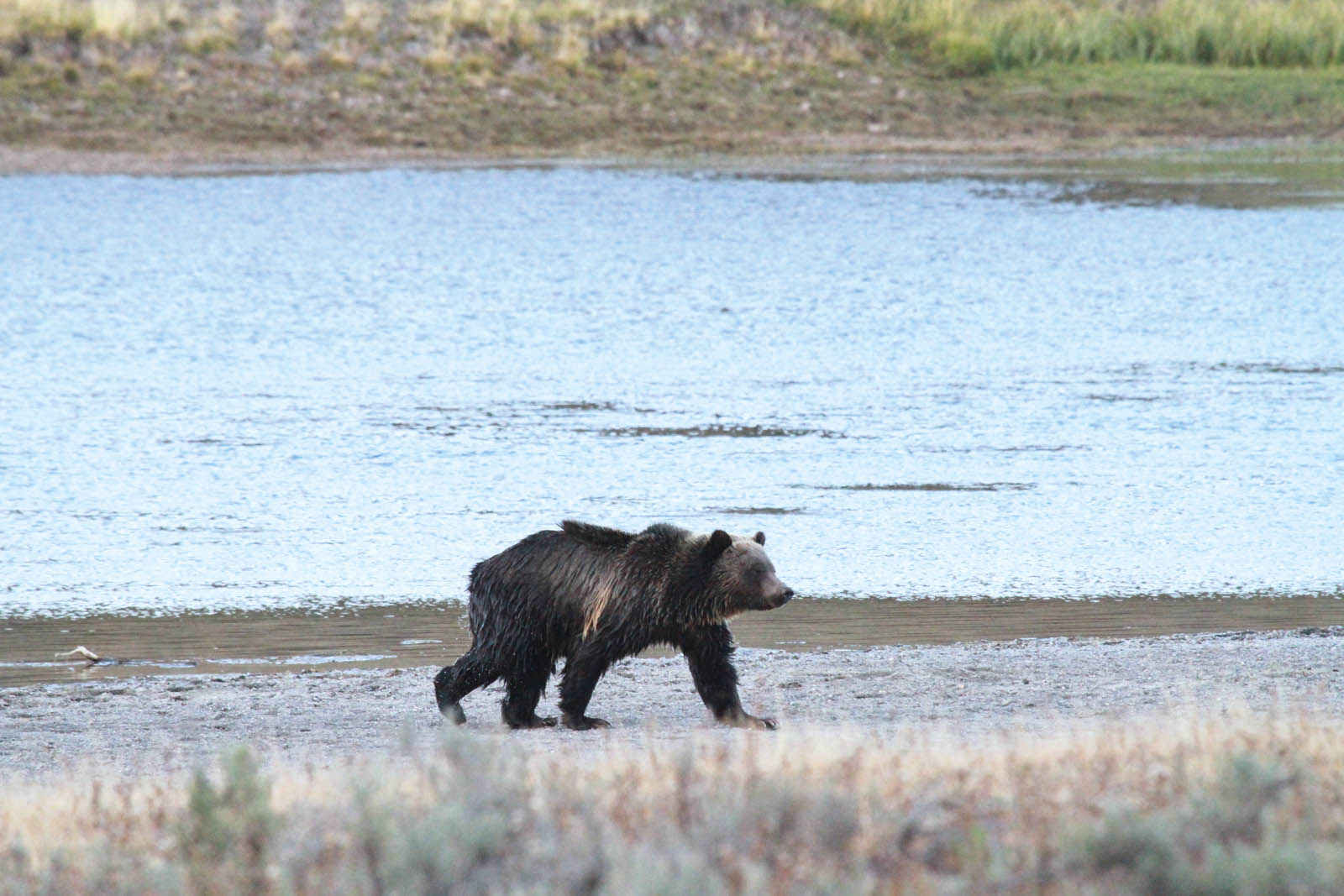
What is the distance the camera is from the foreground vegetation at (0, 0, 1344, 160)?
118ft

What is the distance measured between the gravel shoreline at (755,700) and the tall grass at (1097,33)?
114 feet

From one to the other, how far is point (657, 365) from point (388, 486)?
18.3ft

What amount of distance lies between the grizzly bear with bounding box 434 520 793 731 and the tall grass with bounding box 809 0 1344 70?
35.6m

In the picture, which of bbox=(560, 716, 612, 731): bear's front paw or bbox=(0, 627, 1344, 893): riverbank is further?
bbox=(560, 716, 612, 731): bear's front paw

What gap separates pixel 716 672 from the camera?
7.76 metres

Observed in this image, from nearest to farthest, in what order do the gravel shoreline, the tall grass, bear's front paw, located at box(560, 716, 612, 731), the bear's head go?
the gravel shoreline → bear's front paw, located at box(560, 716, 612, 731) → the bear's head → the tall grass

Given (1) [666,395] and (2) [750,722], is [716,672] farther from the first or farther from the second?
(1) [666,395]

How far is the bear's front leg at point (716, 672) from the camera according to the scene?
7711 millimetres

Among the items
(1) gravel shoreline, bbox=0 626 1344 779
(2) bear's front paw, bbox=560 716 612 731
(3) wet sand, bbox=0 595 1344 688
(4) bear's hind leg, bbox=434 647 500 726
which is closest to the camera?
(1) gravel shoreline, bbox=0 626 1344 779

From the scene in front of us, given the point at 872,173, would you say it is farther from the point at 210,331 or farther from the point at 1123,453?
the point at 1123,453

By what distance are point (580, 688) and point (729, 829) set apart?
324 centimetres

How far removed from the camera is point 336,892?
14.0ft

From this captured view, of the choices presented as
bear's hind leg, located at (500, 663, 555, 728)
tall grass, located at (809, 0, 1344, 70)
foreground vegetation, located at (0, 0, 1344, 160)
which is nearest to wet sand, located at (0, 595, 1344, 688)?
bear's hind leg, located at (500, 663, 555, 728)

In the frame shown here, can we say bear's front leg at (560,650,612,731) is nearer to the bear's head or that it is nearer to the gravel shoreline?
the gravel shoreline
